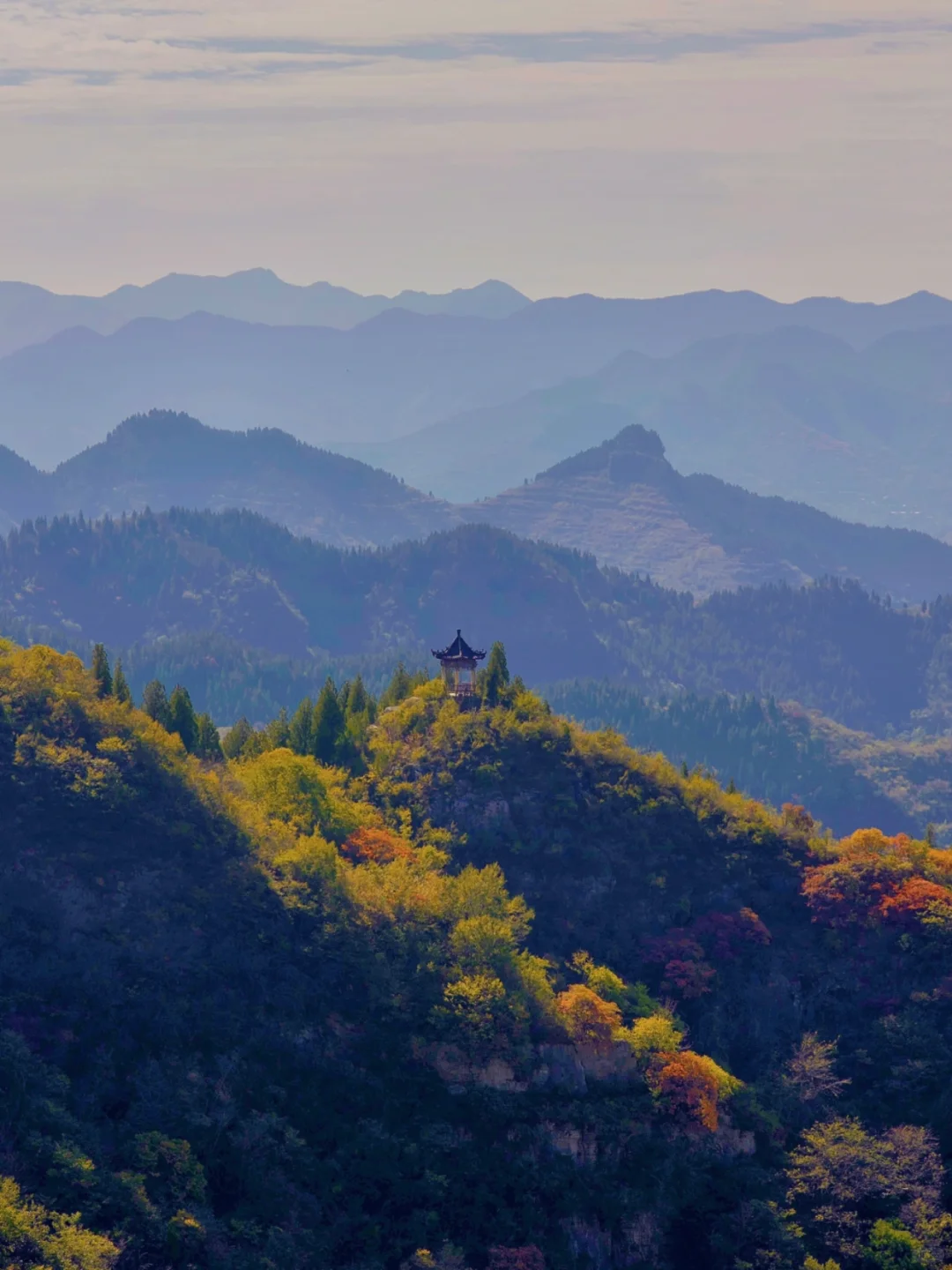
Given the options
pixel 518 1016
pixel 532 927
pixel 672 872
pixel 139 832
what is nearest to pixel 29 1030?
pixel 139 832

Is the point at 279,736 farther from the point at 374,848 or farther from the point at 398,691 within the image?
the point at 374,848

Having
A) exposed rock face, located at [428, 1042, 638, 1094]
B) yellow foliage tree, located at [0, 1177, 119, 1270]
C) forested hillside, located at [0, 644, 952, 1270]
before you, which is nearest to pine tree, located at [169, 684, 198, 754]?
forested hillside, located at [0, 644, 952, 1270]

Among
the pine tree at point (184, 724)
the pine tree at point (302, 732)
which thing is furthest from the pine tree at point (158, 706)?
the pine tree at point (302, 732)

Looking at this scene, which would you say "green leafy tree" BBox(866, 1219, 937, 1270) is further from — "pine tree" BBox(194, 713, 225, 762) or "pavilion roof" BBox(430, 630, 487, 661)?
"pine tree" BBox(194, 713, 225, 762)

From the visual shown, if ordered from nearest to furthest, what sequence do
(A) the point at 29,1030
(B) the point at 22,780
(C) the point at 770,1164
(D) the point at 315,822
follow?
(A) the point at 29,1030 < (C) the point at 770,1164 < (B) the point at 22,780 < (D) the point at 315,822

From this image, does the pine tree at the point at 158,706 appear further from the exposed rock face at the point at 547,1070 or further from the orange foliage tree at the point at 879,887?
the orange foliage tree at the point at 879,887

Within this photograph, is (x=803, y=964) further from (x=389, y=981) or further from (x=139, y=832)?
(x=139, y=832)

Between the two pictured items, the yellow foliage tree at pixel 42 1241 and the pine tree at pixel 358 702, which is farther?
the pine tree at pixel 358 702

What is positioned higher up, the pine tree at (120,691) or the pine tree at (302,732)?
the pine tree at (302,732)

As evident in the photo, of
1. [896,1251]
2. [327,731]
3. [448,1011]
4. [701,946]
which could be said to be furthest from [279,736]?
[896,1251]
